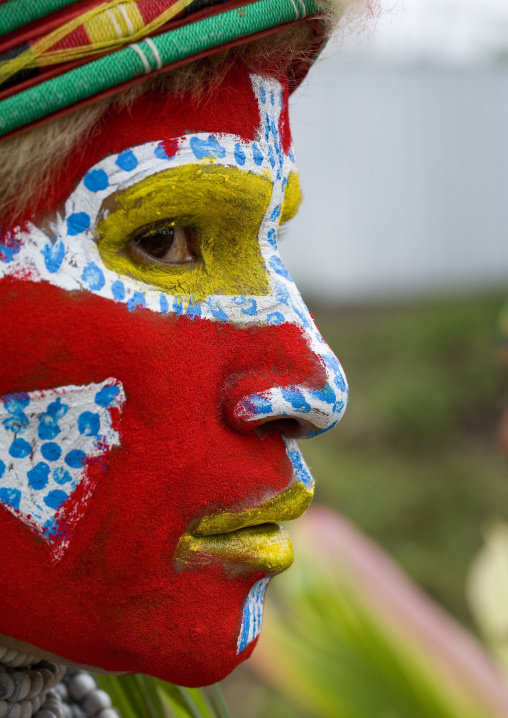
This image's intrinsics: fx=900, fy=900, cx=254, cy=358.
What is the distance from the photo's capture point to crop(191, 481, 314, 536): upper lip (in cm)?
82

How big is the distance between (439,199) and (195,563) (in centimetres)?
732

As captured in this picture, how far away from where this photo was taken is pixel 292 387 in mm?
843

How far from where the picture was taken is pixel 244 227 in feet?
2.80

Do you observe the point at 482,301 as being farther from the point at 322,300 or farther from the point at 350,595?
the point at 350,595

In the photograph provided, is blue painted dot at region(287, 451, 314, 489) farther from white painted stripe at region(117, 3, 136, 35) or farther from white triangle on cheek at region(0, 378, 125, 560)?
white painted stripe at region(117, 3, 136, 35)

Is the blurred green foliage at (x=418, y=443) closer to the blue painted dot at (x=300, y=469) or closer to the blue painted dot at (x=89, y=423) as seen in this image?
the blue painted dot at (x=300, y=469)

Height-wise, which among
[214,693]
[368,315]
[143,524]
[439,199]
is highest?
[439,199]

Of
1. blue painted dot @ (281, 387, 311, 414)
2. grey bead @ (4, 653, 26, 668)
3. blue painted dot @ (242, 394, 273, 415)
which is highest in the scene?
blue painted dot @ (281, 387, 311, 414)

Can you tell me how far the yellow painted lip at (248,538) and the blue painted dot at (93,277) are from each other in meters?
0.23

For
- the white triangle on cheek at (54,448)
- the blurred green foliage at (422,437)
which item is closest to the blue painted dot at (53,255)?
the white triangle on cheek at (54,448)

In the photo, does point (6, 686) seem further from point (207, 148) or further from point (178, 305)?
point (207, 148)

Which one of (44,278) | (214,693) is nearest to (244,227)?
(44,278)

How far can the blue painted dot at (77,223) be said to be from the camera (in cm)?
78

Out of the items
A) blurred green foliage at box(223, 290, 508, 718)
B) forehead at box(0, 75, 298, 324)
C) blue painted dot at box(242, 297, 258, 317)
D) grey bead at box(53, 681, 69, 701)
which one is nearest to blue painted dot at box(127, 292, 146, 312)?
forehead at box(0, 75, 298, 324)
